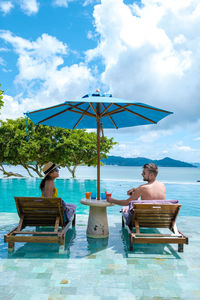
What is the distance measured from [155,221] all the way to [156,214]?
0.56 ft

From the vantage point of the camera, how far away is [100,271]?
338cm

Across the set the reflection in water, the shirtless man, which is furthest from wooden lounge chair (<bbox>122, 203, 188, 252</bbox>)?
the reflection in water

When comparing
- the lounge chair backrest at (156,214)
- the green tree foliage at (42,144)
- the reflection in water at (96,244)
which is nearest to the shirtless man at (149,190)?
the lounge chair backrest at (156,214)

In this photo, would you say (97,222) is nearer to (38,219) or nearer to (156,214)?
(38,219)

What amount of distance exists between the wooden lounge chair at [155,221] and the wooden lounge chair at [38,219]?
1.17 meters

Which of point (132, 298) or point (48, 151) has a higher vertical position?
point (48, 151)

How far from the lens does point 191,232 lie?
5574 mm

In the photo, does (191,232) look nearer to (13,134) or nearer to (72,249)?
(72,249)

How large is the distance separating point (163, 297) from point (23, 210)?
2619mm

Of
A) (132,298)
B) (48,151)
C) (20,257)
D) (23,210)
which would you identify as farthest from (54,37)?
(48,151)

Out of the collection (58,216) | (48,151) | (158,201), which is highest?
(48,151)

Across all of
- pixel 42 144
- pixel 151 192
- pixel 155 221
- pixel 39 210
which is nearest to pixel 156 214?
pixel 155 221

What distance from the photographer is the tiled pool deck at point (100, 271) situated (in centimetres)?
278

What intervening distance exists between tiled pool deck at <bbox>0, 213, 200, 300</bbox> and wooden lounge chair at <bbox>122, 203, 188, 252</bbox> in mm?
225
